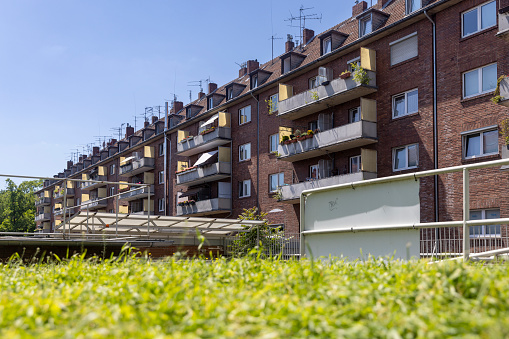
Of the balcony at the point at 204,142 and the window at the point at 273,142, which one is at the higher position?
the balcony at the point at 204,142

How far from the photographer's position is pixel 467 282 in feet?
13.6

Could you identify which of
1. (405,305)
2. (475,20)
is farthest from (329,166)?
(405,305)

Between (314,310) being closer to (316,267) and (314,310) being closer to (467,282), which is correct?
(467,282)

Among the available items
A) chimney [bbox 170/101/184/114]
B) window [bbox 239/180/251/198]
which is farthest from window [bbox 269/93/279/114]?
chimney [bbox 170/101/184/114]

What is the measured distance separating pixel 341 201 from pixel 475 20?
17.3 meters

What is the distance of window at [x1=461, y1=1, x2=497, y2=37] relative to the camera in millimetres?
22406

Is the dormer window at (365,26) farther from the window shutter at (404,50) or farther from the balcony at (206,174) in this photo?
the balcony at (206,174)

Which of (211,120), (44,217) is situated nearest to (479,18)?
(211,120)

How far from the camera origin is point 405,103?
85.5 ft

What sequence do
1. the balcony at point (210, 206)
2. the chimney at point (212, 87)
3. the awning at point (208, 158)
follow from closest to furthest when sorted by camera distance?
the balcony at point (210, 206), the awning at point (208, 158), the chimney at point (212, 87)

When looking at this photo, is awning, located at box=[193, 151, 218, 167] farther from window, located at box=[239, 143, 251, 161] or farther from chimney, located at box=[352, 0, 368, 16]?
chimney, located at box=[352, 0, 368, 16]

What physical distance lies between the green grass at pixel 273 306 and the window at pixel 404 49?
22.1m

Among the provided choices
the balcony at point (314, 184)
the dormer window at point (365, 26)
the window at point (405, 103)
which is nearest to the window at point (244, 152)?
the balcony at point (314, 184)

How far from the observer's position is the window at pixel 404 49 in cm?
2579
